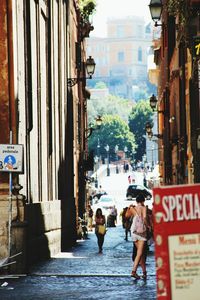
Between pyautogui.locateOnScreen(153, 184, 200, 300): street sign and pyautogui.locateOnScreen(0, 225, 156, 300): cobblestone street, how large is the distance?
8176mm

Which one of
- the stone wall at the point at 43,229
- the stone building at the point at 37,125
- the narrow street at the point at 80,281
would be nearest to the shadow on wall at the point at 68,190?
the stone building at the point at 37,125

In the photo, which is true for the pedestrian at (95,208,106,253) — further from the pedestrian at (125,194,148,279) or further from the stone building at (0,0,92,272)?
the pedestrian at (125,194,148,279)

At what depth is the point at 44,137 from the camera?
28766 millimetres

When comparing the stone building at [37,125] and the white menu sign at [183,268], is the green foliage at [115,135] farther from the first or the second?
the white menu sign at [183,268]

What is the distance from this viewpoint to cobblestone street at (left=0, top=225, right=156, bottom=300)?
624 inches

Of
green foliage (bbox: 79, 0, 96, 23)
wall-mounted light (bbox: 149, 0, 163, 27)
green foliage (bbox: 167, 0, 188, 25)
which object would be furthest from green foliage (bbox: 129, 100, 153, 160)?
green foliage (bbox: 167, 0, 188, 25)

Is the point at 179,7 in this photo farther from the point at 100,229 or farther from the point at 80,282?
the point at 100,229

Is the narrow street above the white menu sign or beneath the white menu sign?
beneath

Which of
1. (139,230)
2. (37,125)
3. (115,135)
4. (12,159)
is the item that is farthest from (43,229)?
(115,135)

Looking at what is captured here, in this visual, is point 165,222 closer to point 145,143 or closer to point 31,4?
point 31,4

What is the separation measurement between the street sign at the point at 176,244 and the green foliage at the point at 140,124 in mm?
181465

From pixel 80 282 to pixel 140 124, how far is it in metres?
173

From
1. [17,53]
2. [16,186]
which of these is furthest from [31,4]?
[16,186]

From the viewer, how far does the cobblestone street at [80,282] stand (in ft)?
52.0
